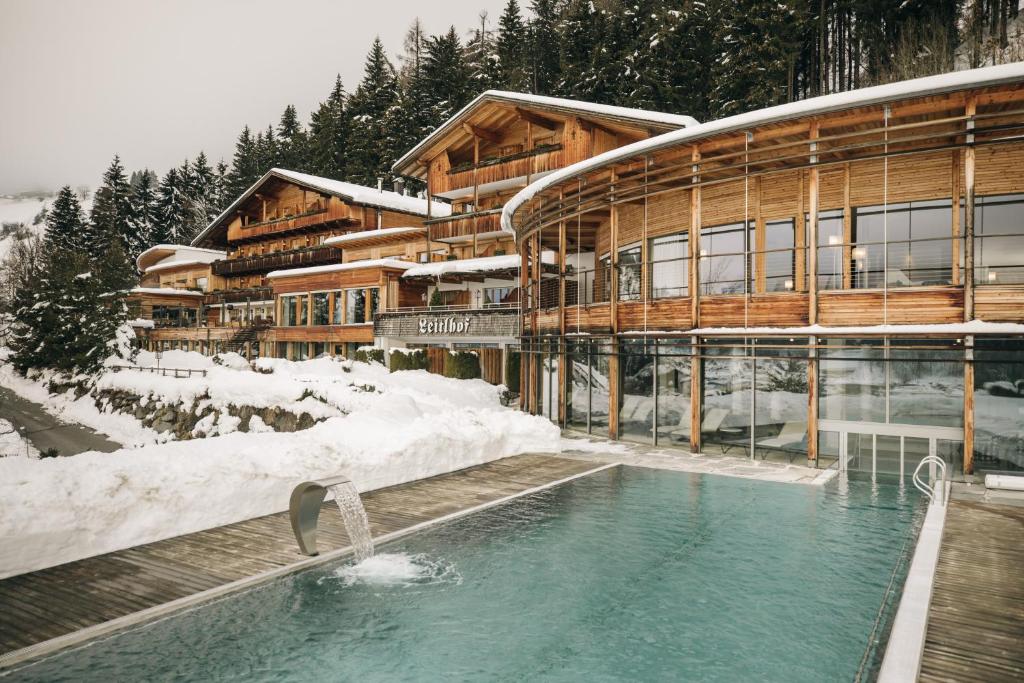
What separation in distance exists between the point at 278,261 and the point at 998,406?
53.1 metres

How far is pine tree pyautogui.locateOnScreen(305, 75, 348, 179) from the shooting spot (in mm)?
74125

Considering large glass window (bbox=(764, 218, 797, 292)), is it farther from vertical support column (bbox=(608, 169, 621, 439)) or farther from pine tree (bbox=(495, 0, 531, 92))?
pine tree (bbox=(495, 0, 531, 92))

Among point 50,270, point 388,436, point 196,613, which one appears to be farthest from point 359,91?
point 196,613

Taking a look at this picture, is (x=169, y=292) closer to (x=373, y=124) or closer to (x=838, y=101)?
(x=373, y=124)

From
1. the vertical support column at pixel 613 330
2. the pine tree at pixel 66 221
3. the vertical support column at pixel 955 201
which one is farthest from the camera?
the pine tree at pixel 66 221

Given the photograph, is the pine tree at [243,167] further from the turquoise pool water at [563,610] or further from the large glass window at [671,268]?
the turquoise pool water at [563,610]

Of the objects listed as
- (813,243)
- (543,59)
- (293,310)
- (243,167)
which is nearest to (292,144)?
(243,167)

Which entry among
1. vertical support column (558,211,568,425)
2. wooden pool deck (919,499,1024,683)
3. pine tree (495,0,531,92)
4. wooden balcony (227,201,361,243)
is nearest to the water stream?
wooden pool deck (919,499,1024,683)

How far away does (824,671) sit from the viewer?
6.16 metres

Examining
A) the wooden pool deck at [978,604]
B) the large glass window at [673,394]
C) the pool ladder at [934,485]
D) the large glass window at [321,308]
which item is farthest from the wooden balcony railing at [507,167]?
the wooden pool deck at [978,604]

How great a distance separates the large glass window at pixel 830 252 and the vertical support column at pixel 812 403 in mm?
1597

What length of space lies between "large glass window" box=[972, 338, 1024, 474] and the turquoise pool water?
430cm

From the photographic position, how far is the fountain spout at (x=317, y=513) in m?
9.20

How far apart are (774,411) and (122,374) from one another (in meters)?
40.1
